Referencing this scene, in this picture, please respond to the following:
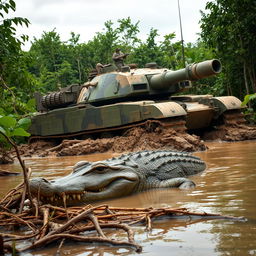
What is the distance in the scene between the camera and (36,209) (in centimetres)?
374

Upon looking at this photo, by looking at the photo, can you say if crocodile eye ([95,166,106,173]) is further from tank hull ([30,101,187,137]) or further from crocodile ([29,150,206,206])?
tank hull ([30,101,187,137])

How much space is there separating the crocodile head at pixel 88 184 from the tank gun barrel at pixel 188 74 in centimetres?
764

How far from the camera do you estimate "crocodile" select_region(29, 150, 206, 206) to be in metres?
4.69

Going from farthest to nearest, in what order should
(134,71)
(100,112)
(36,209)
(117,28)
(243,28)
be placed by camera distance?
(117,28)
(243,28)
(134,71)
(100,112)
(36,209)

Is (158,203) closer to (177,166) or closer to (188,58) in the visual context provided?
(177,166)

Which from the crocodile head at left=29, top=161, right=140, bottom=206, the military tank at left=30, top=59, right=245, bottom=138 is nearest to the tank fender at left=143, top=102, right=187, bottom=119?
the military tank at left=30, top=59, right=245, bottom=138

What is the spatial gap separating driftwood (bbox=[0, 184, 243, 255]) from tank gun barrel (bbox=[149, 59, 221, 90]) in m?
9.16

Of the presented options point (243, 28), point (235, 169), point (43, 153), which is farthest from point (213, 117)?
point (235, 169)

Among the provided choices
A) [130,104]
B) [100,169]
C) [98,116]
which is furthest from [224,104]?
[100,169]

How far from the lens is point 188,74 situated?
1387 cm

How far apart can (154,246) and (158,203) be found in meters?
1.83

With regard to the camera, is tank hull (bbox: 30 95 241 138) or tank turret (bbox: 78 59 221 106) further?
tank turret (bbox: 78 59 221 106)

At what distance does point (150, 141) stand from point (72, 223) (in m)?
9.90

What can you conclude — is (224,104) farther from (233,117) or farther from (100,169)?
(100,169)
